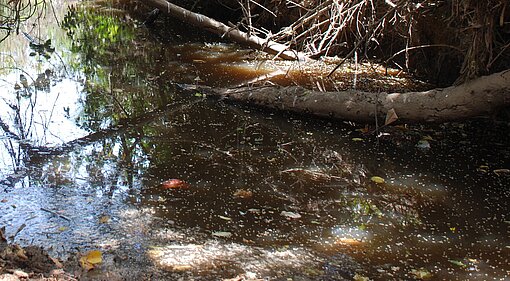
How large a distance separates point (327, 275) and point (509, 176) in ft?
6.52

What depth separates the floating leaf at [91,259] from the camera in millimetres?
2619

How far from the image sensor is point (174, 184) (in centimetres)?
365

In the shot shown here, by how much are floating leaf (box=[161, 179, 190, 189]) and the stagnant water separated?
0.14 ft

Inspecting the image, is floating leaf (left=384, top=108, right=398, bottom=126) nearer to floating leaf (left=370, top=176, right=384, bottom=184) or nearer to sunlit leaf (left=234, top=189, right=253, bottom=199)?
floating leaf (left=370, top=176, right=384, bottom=184)

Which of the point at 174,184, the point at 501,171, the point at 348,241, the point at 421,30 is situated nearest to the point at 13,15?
the point at 174,184

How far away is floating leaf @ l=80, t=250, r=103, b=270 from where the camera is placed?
2.62 m

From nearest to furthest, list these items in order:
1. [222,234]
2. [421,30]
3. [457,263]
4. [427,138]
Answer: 1. [457,263]
2. [222,234]
3. [427,138]
4. [421,30]

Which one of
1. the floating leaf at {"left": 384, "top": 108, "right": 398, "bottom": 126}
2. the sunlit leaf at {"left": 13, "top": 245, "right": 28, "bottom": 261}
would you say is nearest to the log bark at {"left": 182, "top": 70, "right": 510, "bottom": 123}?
the floating leaf at {"left": 384, "top": 108, "right": 398, "bottom": 126}

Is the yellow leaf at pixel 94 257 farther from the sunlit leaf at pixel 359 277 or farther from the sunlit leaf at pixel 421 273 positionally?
the sunlit leaf at pixel 421 273

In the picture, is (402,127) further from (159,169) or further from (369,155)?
(159,169)

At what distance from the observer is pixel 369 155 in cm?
437

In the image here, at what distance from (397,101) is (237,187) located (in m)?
1.74

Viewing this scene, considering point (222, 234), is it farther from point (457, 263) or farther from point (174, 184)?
point (457, 263)

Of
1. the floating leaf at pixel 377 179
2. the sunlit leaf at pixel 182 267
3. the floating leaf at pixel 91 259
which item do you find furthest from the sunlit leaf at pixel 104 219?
the floating leaf at pixel 377 179
